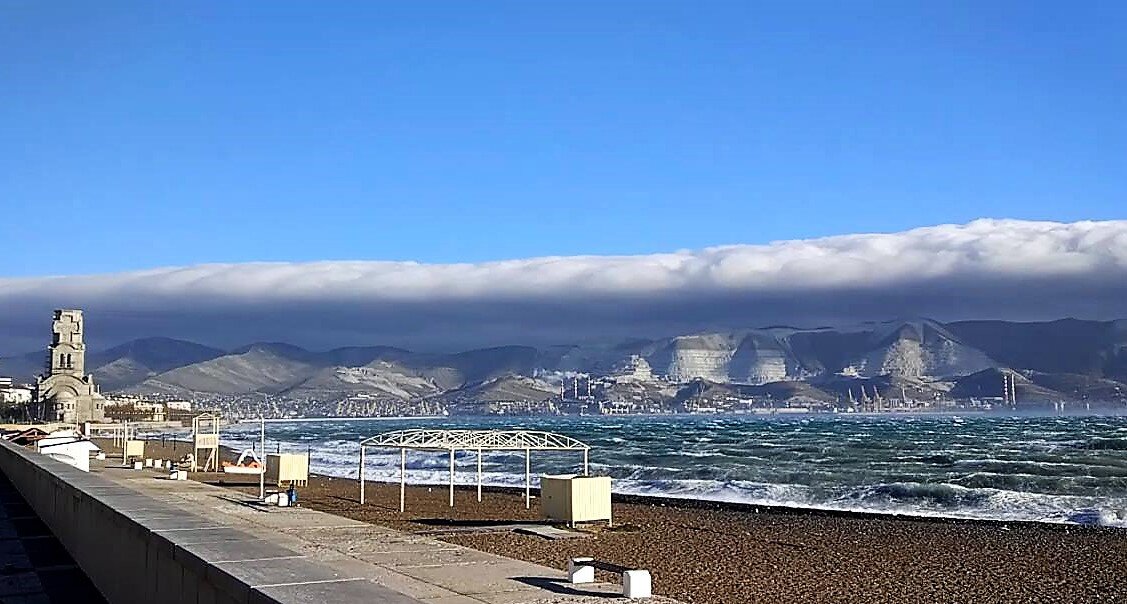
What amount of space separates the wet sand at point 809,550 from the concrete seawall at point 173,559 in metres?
5.91

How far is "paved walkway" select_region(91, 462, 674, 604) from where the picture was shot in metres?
6.02

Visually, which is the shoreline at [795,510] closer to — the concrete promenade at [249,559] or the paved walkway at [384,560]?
the paved walkway at [384,560]

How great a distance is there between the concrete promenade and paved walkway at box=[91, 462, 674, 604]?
0.04 ft

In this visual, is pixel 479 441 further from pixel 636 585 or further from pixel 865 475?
pixel 865 475

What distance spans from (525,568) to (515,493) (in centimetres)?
2297

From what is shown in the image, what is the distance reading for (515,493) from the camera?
34.0 m

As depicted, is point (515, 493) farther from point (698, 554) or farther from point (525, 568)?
point (525, 568)

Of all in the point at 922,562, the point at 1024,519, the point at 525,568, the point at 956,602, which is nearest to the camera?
the point at 525,568

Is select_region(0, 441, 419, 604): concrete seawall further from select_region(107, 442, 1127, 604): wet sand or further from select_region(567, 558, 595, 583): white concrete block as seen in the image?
select_region(107, 442, 1127, 604): wet sand

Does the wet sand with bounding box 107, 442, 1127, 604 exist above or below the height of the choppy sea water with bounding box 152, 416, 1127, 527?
above

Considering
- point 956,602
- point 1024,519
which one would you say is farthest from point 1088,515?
point 956,602

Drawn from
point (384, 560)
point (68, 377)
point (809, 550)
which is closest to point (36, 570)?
point (384, 560)

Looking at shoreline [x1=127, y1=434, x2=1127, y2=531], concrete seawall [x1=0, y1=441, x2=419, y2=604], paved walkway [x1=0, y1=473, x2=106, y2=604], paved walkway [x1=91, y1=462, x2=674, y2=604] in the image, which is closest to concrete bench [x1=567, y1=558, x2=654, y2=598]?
paved walkway [x1=91, y1=462, x2=674, y2=604]

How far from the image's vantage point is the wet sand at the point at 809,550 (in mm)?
13891
